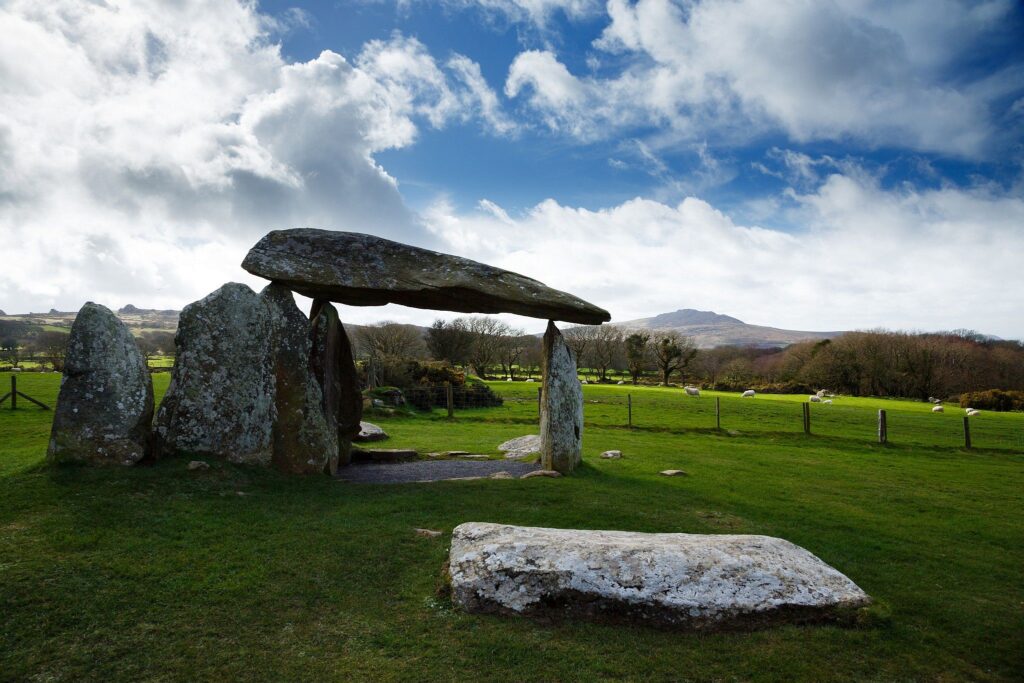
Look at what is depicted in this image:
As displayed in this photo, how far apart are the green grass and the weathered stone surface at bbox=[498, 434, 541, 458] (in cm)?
317

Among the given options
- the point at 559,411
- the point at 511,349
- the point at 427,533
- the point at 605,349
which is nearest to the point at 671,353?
the point at 605,349

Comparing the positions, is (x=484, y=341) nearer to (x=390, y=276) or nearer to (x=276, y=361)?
(x=390, y=276)

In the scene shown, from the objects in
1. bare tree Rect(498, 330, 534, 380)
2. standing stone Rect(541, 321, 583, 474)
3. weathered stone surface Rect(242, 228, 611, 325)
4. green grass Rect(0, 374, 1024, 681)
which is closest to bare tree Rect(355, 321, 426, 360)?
bare tree Rect(498, 330, 534, 380)

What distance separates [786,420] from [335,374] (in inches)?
960

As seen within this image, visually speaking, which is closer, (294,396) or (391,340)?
(294,396)

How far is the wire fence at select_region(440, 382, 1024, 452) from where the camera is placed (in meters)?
23.6

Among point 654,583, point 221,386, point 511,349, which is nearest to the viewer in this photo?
point 654,583

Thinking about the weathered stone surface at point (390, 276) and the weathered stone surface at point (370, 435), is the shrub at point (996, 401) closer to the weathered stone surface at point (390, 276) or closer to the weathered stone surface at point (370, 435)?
the weathered stone surface at point (390, 276)

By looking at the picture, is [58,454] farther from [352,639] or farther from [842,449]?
[842,449]

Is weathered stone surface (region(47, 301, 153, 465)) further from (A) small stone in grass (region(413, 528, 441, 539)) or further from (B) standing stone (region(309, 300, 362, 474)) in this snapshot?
(A) small stone in grass (region(413, 528, 441, 539))

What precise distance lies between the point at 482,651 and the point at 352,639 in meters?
1.34

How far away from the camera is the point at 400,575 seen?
7.05m

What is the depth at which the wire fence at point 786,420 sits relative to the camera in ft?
77.4

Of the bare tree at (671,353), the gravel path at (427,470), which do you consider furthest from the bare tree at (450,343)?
the gravel path at (427,470)
